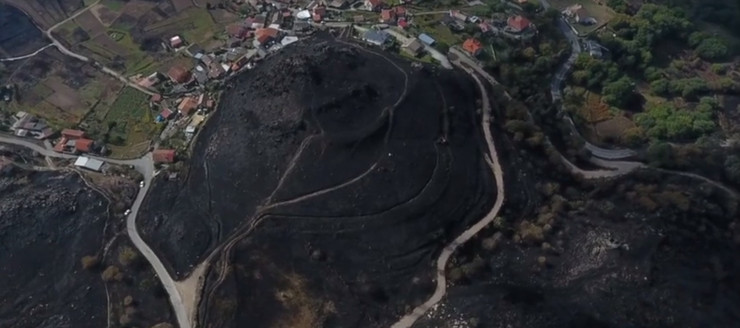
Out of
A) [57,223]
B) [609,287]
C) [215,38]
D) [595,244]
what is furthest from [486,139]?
[57,223]

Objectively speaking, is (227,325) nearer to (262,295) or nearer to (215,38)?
(262,295)

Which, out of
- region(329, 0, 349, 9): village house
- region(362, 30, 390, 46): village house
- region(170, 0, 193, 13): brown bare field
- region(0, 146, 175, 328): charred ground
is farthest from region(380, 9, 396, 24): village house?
region(0, 146, 175, 328): charred ground

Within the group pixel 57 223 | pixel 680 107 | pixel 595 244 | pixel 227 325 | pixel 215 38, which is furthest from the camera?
pixel 215 38

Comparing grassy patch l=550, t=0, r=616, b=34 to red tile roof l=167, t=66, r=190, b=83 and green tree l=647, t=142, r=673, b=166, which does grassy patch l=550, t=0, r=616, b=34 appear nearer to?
green tree l=647, t=142, r=673, b=166

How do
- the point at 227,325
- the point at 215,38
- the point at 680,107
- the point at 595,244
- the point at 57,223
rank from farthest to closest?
the point at 215,38 → the point at 680,107 → the point at 57,223 → the point at 595,244 → the point at 227,325

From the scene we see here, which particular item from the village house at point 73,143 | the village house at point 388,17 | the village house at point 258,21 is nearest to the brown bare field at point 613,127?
the village house at point 388,17
